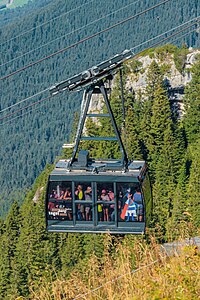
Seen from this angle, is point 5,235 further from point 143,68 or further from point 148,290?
point 148,290

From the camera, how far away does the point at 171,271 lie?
13508 mm

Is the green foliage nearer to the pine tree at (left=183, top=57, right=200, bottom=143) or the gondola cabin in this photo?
the pine tree at (left=183, top=57, right=200, bottom=143)

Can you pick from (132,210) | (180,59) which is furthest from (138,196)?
(180,59)

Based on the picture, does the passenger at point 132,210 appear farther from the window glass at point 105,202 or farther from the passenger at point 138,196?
the window glass at point 105,202

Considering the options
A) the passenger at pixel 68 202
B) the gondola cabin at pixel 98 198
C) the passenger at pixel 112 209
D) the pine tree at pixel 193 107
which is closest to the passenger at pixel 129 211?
the gondola cabin at pixel 98 198

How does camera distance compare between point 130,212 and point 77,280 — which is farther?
point 130,212

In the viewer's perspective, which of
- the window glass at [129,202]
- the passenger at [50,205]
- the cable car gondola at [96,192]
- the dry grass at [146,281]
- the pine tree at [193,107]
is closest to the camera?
the dry grass at [146,281]

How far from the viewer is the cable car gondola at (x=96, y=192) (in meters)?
21.7

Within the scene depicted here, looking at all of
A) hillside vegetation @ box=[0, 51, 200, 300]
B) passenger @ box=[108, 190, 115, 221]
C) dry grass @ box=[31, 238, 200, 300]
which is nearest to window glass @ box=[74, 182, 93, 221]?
passenger @ box=[108, 190, 115, 221]

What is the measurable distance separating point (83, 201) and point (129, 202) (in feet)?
4.00

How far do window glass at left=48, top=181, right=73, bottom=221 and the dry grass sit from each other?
20.9ft

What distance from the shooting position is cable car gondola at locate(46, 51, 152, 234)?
21656mm

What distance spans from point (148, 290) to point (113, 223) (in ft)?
30.9

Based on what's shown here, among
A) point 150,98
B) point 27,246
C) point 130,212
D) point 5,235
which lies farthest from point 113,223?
point 150,98
